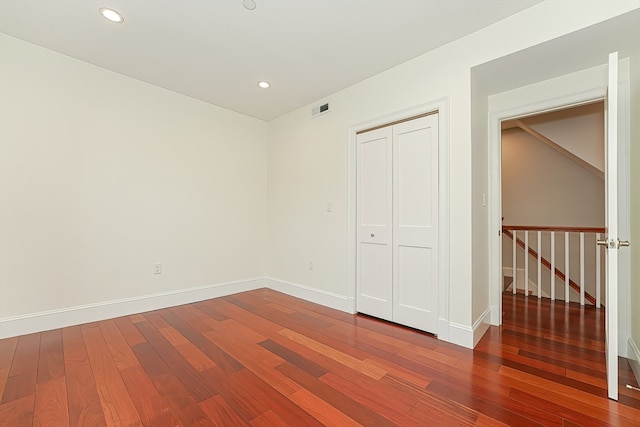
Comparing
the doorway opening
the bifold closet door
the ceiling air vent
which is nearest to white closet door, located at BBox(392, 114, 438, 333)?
the bifold closet door

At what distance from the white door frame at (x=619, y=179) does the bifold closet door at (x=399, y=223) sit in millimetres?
796

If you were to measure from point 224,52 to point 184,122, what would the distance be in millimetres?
1327

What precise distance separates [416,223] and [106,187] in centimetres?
335

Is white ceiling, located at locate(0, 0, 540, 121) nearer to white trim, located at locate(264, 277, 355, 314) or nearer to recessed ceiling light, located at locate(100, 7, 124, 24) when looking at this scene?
recessed ceiling light, located at locate(100, 7, 124, 24)

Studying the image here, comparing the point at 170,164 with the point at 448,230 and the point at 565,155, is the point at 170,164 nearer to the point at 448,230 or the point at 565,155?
the point at 448,230

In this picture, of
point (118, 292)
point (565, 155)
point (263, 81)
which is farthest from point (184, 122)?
point (565, 155)

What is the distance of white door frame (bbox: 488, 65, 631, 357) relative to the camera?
216 cm

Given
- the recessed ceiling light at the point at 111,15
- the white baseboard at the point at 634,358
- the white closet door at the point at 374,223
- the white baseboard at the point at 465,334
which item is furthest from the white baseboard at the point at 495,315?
the recessed ceiling light at the point at 111,15

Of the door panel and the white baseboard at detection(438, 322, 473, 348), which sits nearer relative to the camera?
the door panel

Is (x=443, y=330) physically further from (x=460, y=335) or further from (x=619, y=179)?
(x=619, y=179)

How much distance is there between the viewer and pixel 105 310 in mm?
2932

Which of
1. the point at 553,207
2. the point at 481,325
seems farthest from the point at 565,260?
the point at 481,325

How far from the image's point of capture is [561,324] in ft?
9.31

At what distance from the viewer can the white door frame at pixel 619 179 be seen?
2.16 m
